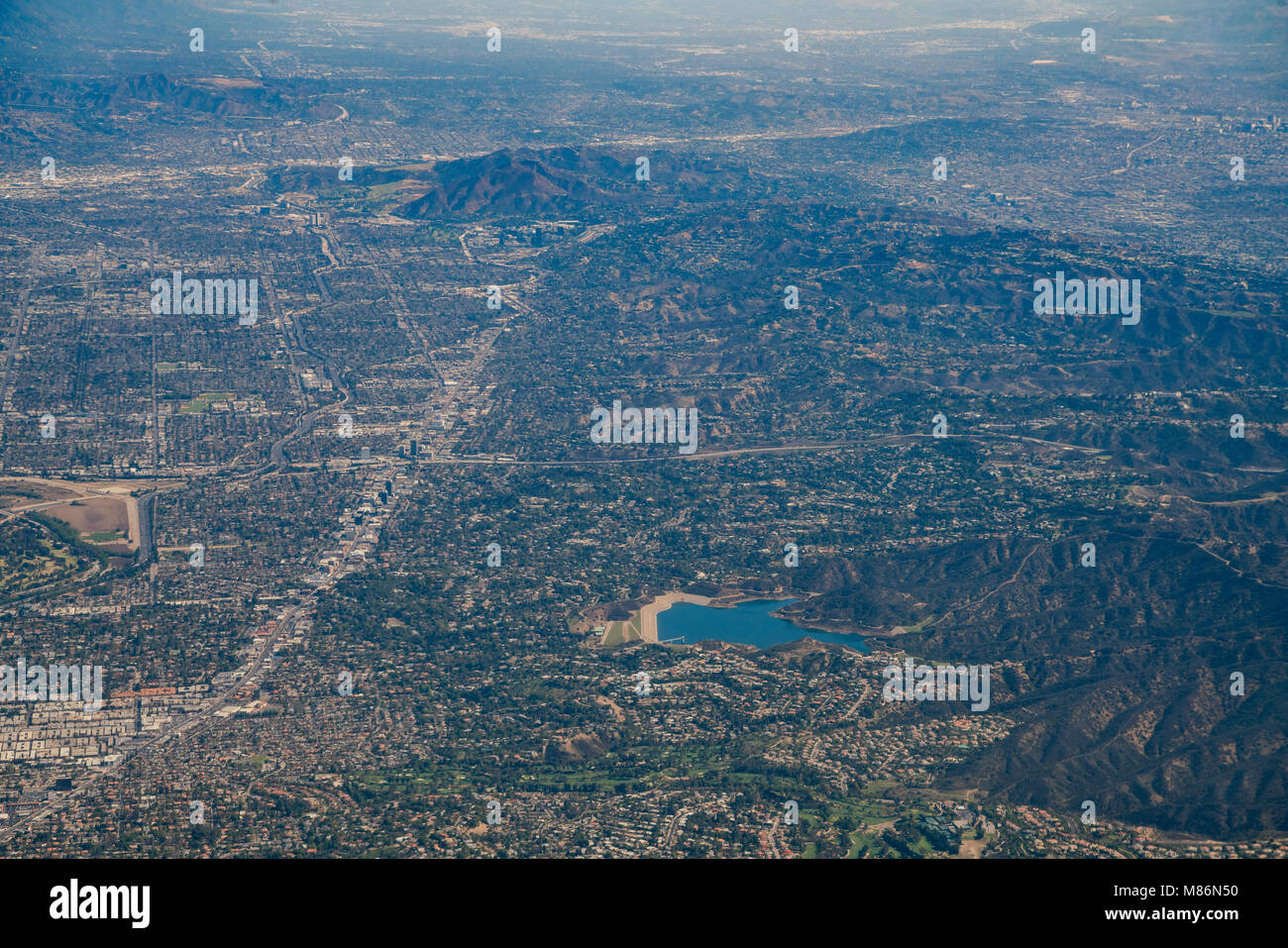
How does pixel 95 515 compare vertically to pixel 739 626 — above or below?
above

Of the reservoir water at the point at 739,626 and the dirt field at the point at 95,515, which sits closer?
the reservoir water at the point at 739,626

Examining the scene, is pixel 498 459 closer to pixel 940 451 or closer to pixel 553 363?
pixel 553 363

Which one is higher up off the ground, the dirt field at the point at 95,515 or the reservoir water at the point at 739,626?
the dirt field at the point at 95,515

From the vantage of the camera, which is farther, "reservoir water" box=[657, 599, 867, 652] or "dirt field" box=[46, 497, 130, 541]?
"dirt field" box=[46, 497, 130, 541]

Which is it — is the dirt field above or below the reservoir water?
above

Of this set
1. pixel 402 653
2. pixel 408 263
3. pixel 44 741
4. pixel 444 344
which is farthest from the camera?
pixel 408 263

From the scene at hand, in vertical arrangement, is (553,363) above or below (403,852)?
above

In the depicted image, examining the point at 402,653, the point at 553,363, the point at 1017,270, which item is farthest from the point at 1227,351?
the point at 402,653

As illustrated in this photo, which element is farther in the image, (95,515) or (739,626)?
(95,515)
